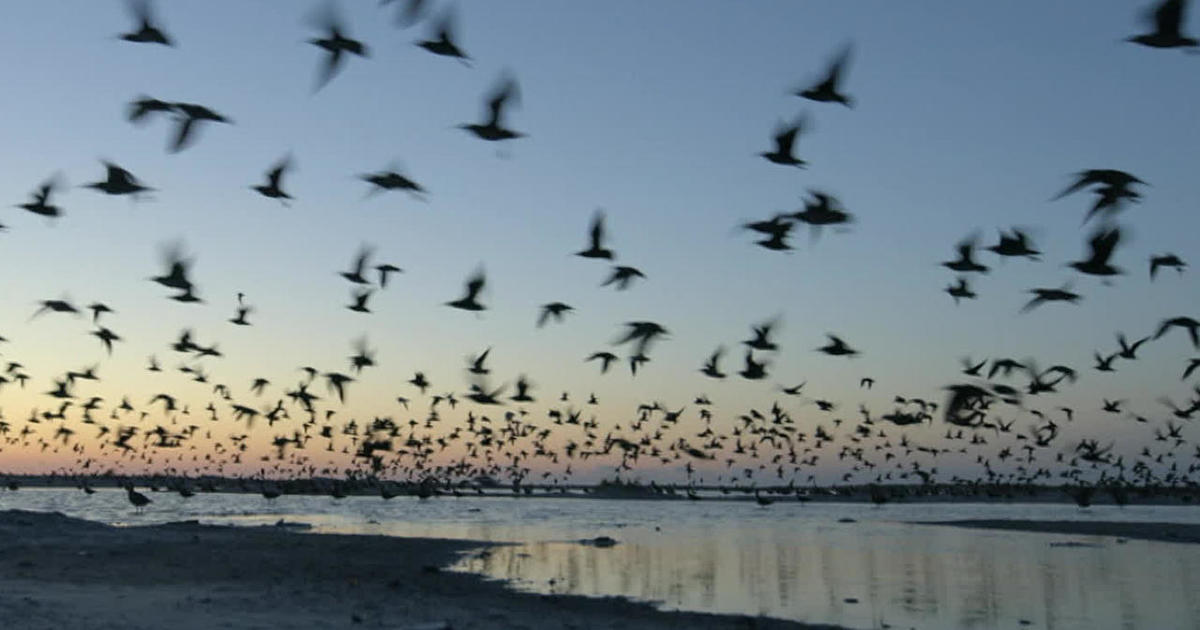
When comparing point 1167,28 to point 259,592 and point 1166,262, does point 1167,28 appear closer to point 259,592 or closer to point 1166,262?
point 1166,262

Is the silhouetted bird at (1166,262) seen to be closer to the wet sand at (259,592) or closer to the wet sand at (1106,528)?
the wet sand at (259,592)

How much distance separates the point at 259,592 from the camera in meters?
23.8

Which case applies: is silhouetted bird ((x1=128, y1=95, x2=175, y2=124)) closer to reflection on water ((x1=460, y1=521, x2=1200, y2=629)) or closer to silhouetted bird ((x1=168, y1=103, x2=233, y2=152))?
silhouetted bird ((x1=168, y1=103, x2=233, y2=152))

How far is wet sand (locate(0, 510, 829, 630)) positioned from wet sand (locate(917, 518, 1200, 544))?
3320 centimetres

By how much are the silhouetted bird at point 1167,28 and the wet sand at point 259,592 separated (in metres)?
13.4

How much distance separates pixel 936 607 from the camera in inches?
1036

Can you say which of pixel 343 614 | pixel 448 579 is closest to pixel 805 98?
pixel 343 614

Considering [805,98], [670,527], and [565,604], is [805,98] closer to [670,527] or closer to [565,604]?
[565,604]

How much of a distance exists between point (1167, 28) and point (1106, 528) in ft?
166

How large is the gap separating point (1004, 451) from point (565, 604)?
65.5 m

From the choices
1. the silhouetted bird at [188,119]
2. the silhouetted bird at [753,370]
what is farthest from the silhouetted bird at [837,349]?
the silhouetted bird at [188,119]

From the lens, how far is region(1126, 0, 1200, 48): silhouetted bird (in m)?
13.7

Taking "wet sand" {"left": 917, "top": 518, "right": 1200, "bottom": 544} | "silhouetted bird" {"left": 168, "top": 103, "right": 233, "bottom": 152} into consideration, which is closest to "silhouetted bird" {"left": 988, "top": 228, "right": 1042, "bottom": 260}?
"silhouetted bird" {"left": 168, "top": 103, "right": 233, "bottom": 152}

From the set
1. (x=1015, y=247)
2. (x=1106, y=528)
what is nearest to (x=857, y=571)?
(x=1015, y=247)
